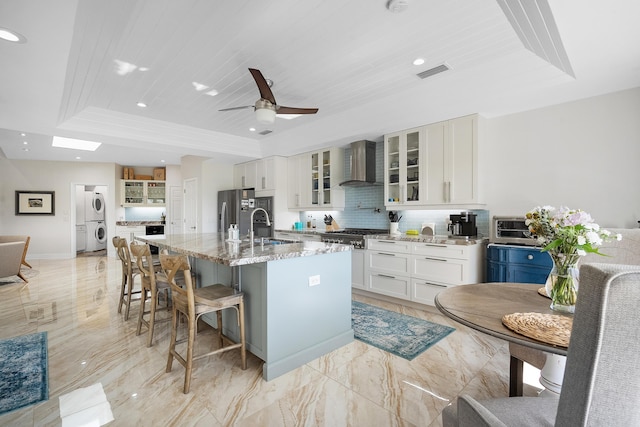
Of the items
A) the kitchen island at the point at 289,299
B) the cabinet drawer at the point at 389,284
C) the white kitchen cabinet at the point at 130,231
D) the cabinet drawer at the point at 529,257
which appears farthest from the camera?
the white kitchen cabinet at the point at 130,231

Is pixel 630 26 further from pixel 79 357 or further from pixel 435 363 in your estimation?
pixel 79 357

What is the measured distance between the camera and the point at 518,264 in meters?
3.38

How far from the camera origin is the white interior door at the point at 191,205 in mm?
7281

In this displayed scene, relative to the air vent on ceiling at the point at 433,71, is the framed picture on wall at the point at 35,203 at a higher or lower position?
lower

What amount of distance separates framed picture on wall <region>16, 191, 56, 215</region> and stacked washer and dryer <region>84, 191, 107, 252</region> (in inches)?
61.1

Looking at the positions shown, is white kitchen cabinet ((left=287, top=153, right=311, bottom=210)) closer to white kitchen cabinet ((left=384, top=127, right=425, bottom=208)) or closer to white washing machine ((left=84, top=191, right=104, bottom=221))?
white kitchen cabinet ((left=384, top=127, right=425, bottom=208))

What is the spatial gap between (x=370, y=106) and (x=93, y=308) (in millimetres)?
4563

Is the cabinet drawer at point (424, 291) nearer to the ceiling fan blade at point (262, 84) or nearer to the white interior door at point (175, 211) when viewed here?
the ceiling fan blade at point (262, 84)

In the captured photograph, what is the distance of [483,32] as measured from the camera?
2.54 meters

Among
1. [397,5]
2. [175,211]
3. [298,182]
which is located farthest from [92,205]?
[397,5]

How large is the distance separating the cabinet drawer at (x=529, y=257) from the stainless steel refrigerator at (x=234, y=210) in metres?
4.64

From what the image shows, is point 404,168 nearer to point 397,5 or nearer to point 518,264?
point 518,264

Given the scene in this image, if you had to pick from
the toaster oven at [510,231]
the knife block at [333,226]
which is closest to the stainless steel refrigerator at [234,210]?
the knife block at [333,226]

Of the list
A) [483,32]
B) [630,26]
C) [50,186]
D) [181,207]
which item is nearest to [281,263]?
[483,32]
